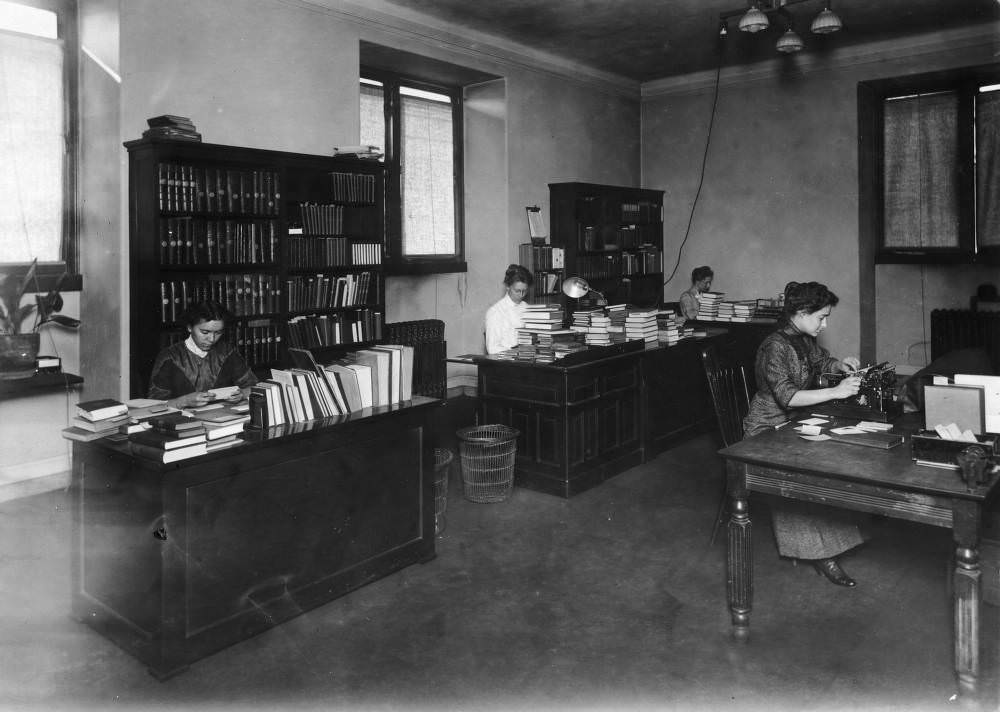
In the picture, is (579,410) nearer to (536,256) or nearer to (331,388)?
(331,388)

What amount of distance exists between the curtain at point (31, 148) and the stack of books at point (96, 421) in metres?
2.47

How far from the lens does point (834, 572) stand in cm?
387

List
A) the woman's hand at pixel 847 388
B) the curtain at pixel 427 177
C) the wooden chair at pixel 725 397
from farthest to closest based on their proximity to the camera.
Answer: the curtain at pixel 427 177 < the wooden chair at pixel 725 397 < the woman's hand at pixel 847 388

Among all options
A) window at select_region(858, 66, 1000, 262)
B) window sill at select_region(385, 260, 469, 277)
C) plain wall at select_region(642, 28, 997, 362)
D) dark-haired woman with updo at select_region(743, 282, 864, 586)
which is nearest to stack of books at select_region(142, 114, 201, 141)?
window sill at select_region(385, 260, 469, 277)

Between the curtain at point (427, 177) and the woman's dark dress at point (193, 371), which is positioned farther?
the curtain at point (427, 177)

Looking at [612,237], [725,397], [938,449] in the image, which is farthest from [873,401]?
[612,237]

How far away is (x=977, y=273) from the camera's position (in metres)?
8.10

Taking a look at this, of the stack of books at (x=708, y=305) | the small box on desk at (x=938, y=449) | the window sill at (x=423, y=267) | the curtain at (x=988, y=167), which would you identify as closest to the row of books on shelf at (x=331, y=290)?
the window sill at (x=423, y=267)

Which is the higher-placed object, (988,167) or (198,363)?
(988,167)

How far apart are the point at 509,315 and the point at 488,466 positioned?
158 centimetres

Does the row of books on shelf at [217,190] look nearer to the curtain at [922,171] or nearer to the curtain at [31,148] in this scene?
the curtain at [31,148]

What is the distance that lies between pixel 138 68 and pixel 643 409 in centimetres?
422

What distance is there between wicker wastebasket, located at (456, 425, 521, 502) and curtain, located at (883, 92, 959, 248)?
5.43 meters

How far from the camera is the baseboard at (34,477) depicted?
510 centimetres
